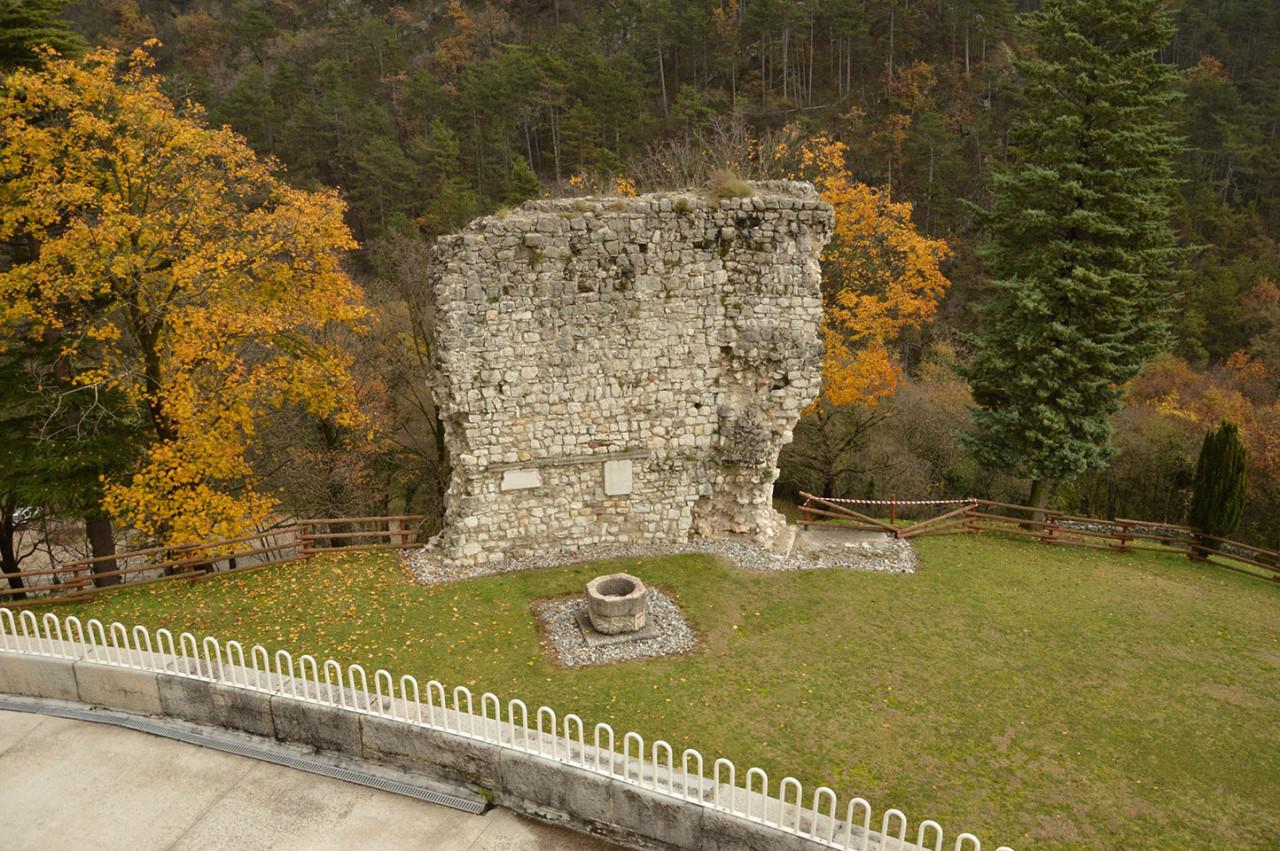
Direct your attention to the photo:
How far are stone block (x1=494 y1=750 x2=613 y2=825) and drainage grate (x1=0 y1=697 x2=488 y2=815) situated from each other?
1.33 ft

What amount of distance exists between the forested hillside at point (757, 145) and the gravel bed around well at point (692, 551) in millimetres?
6465

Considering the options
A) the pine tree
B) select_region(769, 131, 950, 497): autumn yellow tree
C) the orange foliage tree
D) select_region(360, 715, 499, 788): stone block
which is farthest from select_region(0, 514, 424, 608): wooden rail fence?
the pine tree

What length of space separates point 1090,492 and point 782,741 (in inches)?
897

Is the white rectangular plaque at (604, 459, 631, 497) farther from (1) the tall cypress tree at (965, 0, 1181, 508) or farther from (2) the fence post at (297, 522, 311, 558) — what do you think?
(1) the tall cypress tree at (965, 0, 1181, 508)

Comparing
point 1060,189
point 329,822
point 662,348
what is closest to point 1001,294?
point 1060,189

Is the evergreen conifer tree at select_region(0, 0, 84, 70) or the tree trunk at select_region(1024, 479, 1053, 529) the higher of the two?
the evergreen conifer tree at select_region(0, 0, 84, 70)

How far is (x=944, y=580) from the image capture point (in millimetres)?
15469

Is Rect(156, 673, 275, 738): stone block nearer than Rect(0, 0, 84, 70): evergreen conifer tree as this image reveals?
Yes

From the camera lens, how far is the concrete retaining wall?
7.56 metres

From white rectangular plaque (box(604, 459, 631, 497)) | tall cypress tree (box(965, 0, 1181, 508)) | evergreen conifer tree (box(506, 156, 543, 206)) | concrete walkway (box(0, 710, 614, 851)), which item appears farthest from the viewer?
evergreen conifer tree (box(506, 156, 543, 206))

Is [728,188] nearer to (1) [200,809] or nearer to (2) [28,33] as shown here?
(1) [200,809]

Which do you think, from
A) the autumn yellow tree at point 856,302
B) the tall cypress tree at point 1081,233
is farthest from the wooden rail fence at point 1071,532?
the autumn yellow tree at point 856,302

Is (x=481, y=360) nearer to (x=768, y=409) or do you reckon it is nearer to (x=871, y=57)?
(x=768, y=409)

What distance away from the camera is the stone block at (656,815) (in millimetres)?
7496
